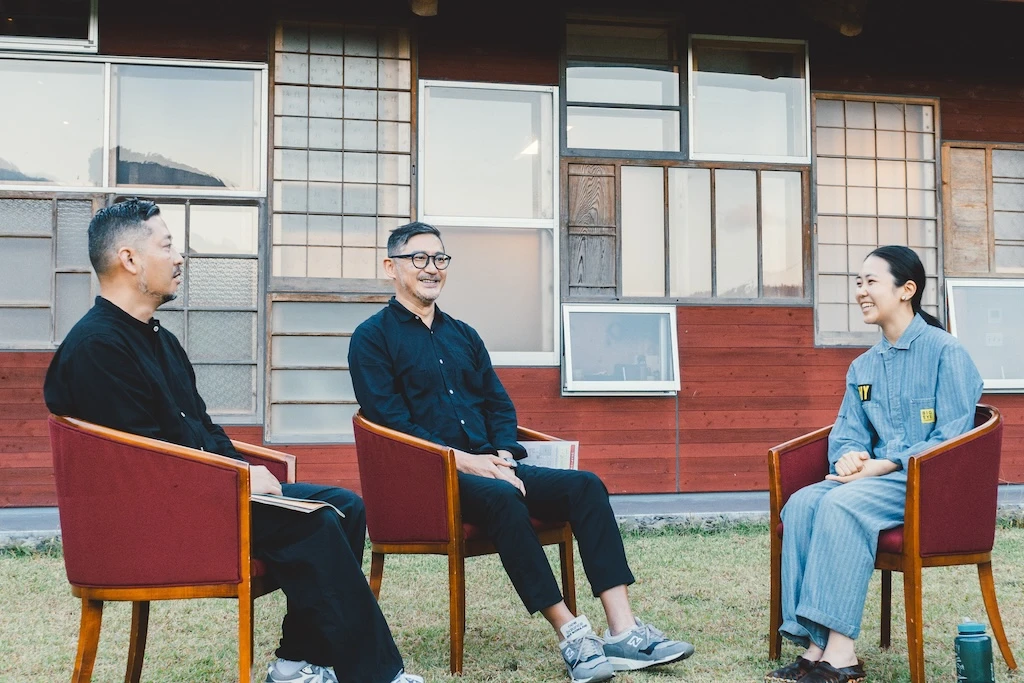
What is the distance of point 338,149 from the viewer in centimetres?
542

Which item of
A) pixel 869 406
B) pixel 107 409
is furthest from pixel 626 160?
pixel 107 409

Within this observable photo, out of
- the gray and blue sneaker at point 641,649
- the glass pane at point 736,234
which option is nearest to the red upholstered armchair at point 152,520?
the gray and blue sneaker at point 641,649

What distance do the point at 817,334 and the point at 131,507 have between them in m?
4.56

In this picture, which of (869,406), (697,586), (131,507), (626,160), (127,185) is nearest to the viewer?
(131,507)

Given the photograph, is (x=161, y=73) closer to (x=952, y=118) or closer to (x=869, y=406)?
(x=869, y=406)

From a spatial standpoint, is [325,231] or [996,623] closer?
[996,623]

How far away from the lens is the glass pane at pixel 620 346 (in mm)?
5598

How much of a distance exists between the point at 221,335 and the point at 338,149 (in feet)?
3.89

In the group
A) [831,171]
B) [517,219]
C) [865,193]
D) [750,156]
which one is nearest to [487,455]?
[517,219]

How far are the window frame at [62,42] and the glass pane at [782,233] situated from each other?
3772 millimetres

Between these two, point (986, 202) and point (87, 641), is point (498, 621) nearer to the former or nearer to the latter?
point (87, 641)

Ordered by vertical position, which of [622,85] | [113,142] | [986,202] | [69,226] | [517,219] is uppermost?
[622,85]

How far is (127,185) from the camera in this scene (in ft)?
17.2

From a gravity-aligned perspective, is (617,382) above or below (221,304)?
below
